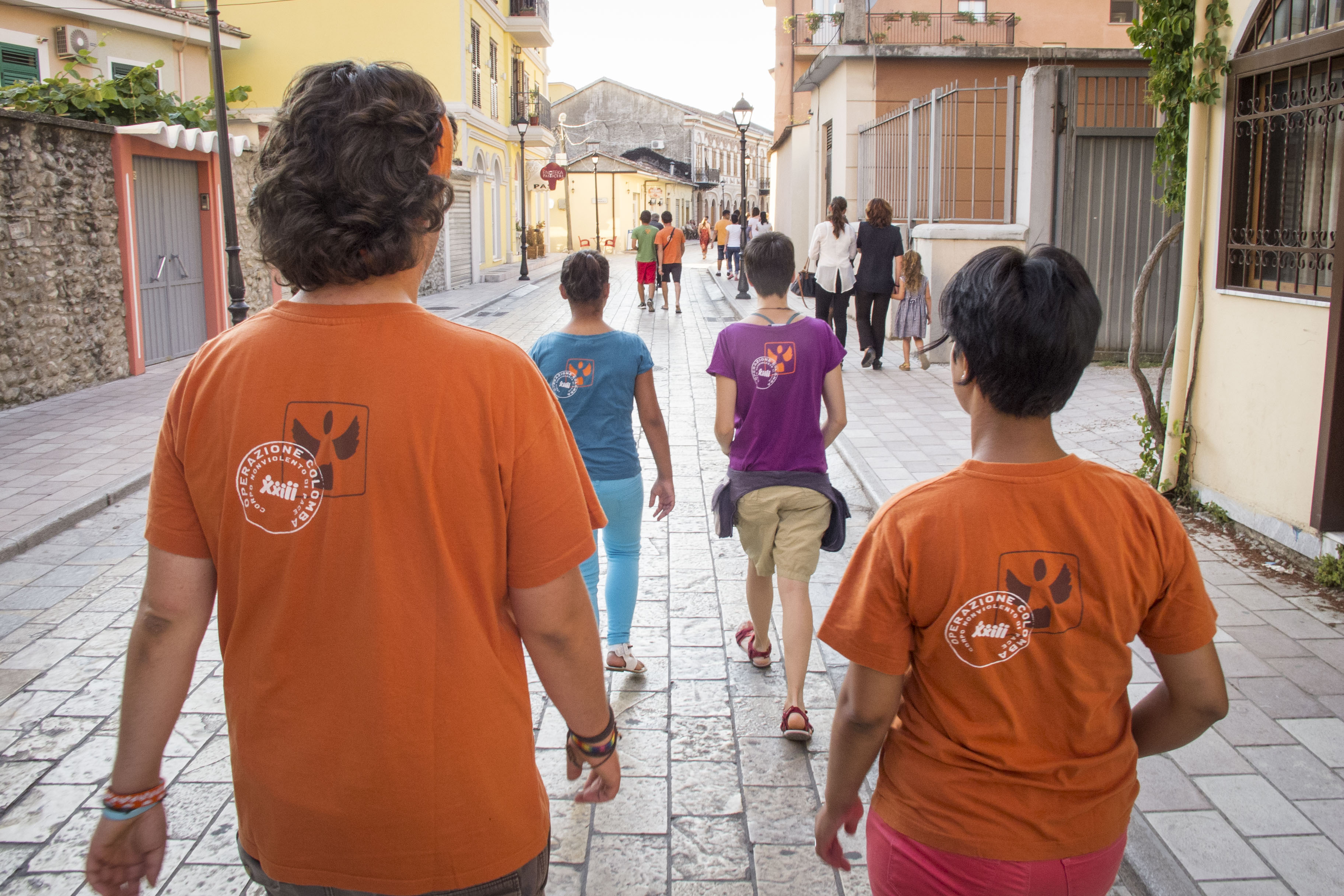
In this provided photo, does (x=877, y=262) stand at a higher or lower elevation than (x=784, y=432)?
higher

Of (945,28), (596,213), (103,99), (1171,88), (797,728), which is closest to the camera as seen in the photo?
(797,728)

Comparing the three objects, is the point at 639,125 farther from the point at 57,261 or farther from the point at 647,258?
the point at 57,261

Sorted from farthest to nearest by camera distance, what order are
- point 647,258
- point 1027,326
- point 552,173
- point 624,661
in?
point 552,173, point 647,258, point 624,661, point 1027,326

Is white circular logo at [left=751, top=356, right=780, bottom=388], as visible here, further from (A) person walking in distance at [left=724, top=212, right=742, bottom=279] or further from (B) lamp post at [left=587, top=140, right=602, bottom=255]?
(B) lamp post at [left=587, top=140, right=602, bottom=255]

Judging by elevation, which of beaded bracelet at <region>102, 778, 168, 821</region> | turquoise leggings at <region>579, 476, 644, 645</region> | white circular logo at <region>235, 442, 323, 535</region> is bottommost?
turquoise leggings at <region>579, 476, 644, 645</region>

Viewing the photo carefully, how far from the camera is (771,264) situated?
3.93m

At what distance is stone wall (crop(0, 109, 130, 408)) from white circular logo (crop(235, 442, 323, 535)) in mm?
10302

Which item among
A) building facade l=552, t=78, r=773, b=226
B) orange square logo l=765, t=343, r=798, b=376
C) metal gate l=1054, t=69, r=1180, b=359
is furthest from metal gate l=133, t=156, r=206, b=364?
building facade l=552, t=78, r=773, b=226

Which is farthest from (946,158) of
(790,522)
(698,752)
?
(698,752)

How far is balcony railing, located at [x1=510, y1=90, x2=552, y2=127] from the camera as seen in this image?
34.7 meters

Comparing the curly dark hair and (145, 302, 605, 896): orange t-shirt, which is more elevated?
the curly dark hair

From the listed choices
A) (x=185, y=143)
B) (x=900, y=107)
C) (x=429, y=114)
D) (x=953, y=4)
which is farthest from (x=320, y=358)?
(x=953, y=4)

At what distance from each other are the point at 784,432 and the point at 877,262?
28.4ft

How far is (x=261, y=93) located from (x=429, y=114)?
27.5m
